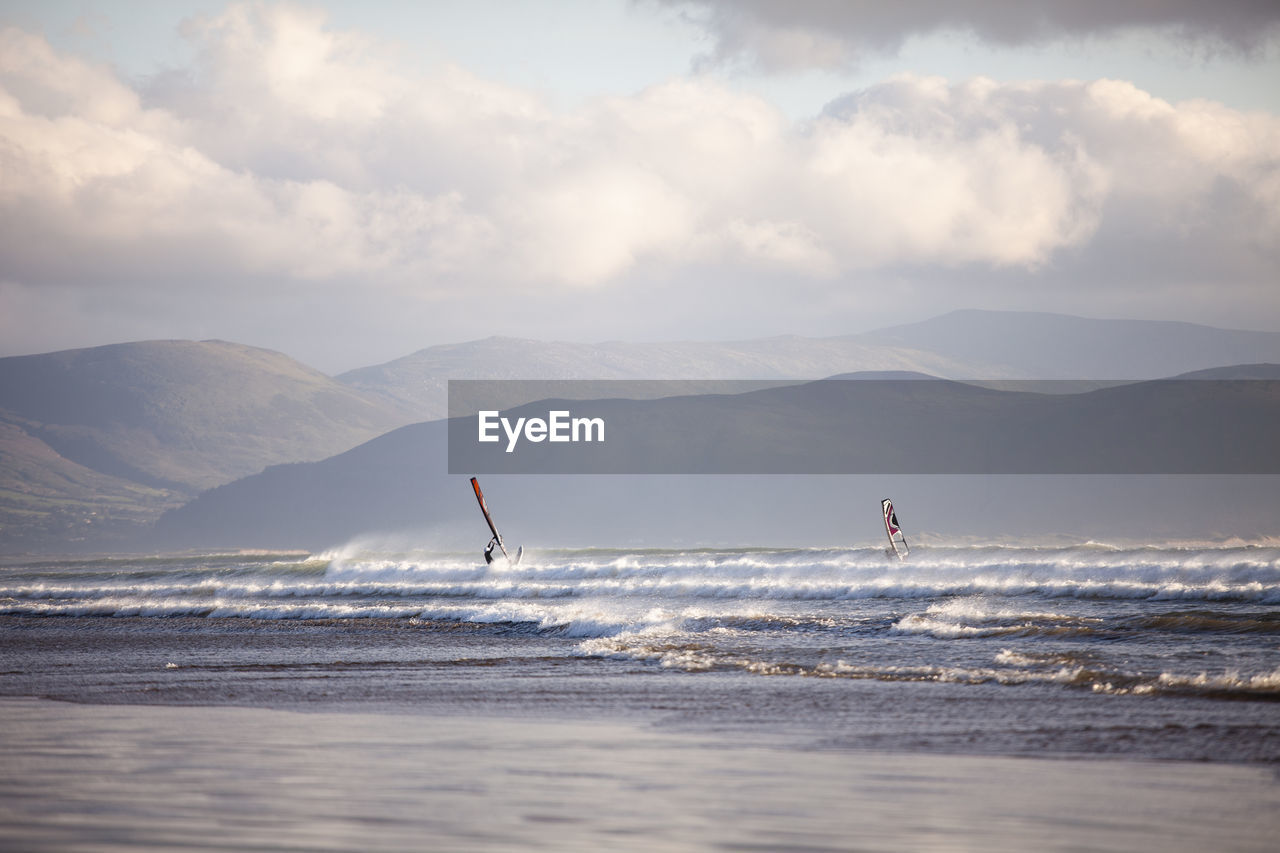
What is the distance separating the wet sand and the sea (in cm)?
3

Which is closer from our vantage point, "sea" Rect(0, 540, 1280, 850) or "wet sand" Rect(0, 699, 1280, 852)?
"wet sand" Rect(0, 699, 1280, 852)

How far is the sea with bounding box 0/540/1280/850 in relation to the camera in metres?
7.54

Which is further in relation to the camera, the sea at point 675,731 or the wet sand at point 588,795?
the sea at point 675,731

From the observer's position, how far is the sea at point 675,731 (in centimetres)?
754

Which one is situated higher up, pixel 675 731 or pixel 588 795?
pixel 588 795

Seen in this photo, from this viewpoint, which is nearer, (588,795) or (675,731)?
(588,795)

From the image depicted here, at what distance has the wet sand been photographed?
7.21 m

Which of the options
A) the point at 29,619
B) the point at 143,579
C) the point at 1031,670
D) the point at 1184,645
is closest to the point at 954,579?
the point at 1184,645

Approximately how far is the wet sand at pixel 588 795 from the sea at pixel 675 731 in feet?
0.11

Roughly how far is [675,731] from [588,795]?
9.51 ft

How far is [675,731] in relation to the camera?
11219 mm

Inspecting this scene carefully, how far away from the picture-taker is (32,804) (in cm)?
841

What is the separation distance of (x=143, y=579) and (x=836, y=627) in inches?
1754

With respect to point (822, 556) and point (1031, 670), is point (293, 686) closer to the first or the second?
point (1031, 670)
